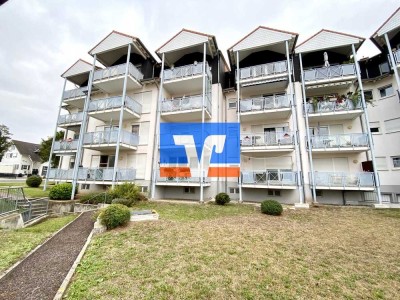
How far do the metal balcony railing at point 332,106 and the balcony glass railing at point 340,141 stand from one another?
7.21 ft

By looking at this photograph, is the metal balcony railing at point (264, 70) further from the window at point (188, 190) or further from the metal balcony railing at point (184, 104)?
the window at point (188, 190)

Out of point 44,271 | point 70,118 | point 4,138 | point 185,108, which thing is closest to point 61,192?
point 70,118

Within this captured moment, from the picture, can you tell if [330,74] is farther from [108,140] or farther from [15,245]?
[15,245]

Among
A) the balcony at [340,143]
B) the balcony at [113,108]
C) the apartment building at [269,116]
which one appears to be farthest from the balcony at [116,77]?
the balcony at [340,143]

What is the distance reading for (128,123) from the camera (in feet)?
64.5

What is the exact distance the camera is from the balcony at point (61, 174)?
18019 mm

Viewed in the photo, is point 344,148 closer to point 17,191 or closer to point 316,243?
point 316,243

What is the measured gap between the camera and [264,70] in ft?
55.5

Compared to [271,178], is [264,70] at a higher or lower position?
higher

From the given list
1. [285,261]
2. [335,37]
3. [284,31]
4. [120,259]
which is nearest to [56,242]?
[120,259]

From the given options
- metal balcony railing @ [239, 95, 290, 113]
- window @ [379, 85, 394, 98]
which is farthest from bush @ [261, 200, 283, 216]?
window @ [379, 85, 394, 98]

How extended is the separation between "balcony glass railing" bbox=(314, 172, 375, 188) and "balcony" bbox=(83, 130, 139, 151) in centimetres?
1640

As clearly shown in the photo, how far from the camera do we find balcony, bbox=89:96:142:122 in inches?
692

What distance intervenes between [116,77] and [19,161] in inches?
2043
